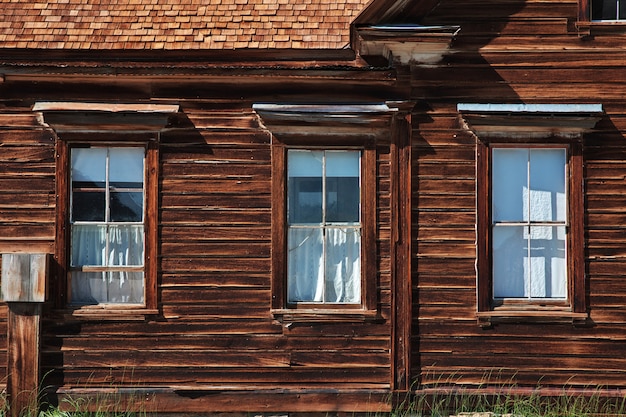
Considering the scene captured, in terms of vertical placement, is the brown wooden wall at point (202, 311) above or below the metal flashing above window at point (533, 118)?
below

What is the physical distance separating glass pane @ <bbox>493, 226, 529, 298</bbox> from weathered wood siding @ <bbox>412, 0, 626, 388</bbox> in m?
0.30

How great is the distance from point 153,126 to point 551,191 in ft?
14.4

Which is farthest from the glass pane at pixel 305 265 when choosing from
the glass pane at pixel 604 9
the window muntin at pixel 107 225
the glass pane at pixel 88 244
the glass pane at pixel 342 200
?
the glass pane at pixel 604 9

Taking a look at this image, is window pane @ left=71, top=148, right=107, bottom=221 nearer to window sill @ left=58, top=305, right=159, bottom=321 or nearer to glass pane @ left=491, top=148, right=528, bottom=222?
window sill @ left=58, top=305, right=159, bottom=321

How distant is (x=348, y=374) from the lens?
26.9 ft

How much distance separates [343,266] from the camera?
8328 millimetres

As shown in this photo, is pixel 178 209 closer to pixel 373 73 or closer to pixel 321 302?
pixel 321 302

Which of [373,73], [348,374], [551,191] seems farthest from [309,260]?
[551,191]

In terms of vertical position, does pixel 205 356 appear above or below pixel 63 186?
below

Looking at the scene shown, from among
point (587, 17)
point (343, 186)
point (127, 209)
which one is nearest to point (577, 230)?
point (587, 17)

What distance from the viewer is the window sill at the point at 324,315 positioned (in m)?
8.14

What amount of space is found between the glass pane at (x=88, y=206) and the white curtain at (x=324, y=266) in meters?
2.10

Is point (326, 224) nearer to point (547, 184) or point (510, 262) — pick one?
point (510, 262)

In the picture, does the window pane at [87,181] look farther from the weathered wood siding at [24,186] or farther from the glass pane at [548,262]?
the glass pane at [548,262]
